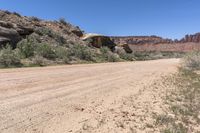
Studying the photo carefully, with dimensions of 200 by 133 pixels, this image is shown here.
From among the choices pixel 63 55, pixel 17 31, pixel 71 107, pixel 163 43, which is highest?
pixel 17 31

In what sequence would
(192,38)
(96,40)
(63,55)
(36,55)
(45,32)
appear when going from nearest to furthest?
(36,55)
(63,55)
(45,32)
(96,40)
(192,38)

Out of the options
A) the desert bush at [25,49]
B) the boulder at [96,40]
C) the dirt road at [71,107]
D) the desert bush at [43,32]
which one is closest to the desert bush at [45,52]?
the desert bush at [25,49]

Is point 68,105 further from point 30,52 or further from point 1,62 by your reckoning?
point 30,52

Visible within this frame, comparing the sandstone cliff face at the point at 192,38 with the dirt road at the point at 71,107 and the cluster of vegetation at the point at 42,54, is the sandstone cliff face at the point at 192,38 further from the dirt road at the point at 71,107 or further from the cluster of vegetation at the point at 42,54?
the dirt road at the point at 71,107

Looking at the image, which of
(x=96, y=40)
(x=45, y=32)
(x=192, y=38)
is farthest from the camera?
(x=192, y=38)

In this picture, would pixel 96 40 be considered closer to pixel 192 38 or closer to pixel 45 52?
pixel 45 52

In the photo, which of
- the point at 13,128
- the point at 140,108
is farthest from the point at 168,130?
the point at 13,128

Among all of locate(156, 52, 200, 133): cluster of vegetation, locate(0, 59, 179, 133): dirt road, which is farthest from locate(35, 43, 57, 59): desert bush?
locate(156, 52, 200, 133): cluster of vegetation

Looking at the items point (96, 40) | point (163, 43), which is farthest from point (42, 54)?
point (163, 43)

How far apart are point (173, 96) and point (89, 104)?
316 cm

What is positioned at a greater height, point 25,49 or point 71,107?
point 25,49

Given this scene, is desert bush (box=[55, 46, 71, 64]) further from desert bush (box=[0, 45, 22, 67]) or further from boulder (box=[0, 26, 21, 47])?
desert bush (box=[0, 45, 22, 67])

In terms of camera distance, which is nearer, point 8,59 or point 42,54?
point 8,59

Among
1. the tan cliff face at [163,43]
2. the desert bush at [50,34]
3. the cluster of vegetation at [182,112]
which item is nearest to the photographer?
the cluster of vegetation at [182,112]
